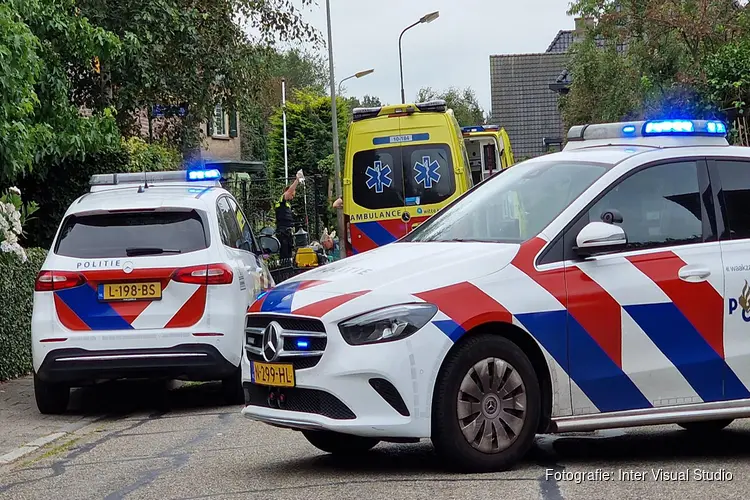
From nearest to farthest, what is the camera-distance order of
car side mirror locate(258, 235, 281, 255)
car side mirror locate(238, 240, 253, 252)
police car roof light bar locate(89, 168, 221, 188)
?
car side mirror locate(238, 240, 253, 252) < car side mirror locate(258, 235, 281, 255) < police car roof light bar locate(89, 168, 221, 188)

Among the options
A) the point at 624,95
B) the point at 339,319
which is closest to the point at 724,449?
the point at 339,319

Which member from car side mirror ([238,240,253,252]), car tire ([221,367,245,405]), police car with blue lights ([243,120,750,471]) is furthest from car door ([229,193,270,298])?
police car with blue lights ([243,120,750,471])

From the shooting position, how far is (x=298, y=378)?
21.5 ft

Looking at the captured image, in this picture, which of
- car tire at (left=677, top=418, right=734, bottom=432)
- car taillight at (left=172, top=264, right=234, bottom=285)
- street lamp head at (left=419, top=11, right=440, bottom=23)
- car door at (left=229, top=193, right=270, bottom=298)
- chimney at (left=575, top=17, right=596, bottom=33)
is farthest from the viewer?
street lamp head at (left=419, top=11, right=440, bottom=23)

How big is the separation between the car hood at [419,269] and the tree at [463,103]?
78.1 m

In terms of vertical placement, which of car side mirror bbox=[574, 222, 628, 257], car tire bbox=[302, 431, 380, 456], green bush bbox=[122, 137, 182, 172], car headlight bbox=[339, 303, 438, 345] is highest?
green bush bbox=[122, 137, 182, 172]

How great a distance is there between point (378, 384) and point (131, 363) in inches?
162

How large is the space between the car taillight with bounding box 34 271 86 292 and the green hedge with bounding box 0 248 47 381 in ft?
8.19

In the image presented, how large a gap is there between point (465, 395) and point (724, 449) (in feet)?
6.59

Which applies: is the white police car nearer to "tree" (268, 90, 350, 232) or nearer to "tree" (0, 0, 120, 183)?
"tree" (0, 0, 120, 183)

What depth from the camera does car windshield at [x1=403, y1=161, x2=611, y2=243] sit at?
7.01 meters

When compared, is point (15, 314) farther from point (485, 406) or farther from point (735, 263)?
point (735, 263)

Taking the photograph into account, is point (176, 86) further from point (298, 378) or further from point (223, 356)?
point (298, 378)

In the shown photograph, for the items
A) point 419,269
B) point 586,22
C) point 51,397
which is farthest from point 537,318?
point 586,22
